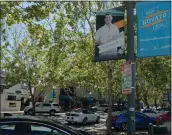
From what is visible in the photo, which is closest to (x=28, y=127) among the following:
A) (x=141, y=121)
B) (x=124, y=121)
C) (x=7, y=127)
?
(x=7, y=127)

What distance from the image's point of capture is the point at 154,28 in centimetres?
809

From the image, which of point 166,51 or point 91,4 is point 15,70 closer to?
point 91,4

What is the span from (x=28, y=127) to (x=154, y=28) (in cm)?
393

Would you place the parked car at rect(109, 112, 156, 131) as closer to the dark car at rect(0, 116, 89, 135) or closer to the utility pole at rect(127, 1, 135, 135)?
the utility pole at rect(127, 1, 135, 135)

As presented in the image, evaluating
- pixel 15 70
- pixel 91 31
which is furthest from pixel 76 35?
pixel 15 70

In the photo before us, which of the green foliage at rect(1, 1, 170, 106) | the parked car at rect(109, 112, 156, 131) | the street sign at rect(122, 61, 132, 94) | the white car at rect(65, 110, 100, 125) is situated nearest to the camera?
the street sign at rect(122, 61, 132, 94)

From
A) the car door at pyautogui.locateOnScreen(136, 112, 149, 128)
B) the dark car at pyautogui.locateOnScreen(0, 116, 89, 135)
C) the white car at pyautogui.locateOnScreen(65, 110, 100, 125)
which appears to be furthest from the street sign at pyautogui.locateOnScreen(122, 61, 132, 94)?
the white car at pyautogui.locateOnScreen(65, 110, 100, 125)

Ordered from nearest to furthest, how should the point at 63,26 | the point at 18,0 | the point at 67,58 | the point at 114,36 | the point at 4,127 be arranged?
the point at 4,127
the point at 114,36
the point at 18,0
the point at 63,26
the point at 67,58

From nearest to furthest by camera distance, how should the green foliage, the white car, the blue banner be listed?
the blue banner → the green foliage → the white car

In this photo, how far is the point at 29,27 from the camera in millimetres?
13367

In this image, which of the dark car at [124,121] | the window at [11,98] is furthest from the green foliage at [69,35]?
the window at [11,98]

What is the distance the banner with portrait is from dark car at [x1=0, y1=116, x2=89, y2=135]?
2.58 metres

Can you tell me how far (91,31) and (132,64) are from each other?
859 cm

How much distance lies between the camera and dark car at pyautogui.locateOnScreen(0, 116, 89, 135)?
25.3 ft
